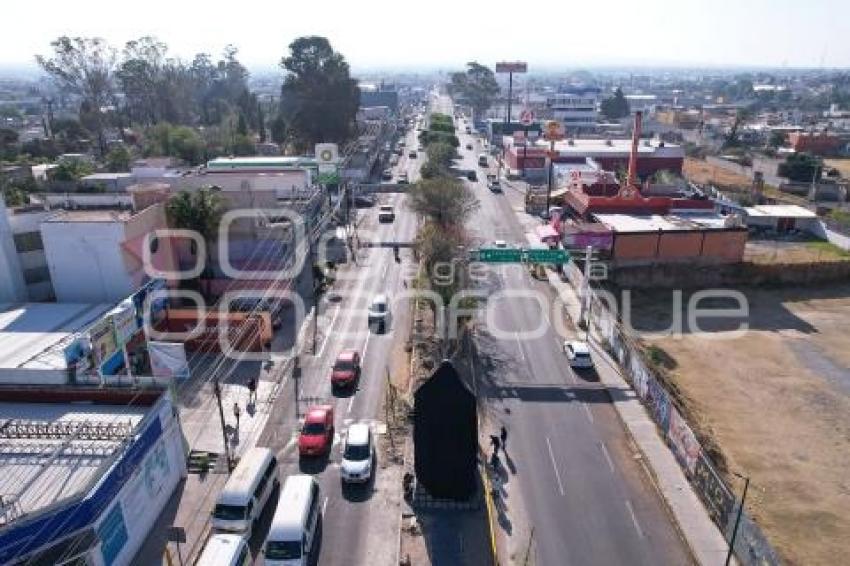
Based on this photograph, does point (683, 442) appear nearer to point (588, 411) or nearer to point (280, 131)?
point (588, 411)

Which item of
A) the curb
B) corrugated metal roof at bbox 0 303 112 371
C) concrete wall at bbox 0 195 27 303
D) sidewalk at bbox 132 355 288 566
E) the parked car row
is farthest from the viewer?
concrete wall at bbox 0 195 27 303

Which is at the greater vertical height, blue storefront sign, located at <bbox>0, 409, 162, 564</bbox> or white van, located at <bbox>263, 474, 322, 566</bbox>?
blue storefront sign, located at <bbox>0, 409, 162, 564</bbox>

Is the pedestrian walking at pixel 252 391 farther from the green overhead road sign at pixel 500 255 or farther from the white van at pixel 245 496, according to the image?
the green overhead road sign at pixel 500 255

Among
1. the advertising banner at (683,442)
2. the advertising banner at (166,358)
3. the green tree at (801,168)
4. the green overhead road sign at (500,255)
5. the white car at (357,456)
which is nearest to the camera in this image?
the white car at (357,456)

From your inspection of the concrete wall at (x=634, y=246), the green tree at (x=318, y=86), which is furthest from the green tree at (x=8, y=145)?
the concrete wall at (x=634, y=246)

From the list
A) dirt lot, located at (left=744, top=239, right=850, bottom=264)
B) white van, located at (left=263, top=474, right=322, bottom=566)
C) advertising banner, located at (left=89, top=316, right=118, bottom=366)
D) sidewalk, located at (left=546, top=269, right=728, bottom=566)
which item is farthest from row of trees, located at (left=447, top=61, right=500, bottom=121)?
white van, located at (left=263, top=474, right=322, bottom=566)

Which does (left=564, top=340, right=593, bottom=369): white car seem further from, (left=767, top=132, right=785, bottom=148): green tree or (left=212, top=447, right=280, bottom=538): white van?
(left=767, top=132, right=785, bottom=148): green tree
